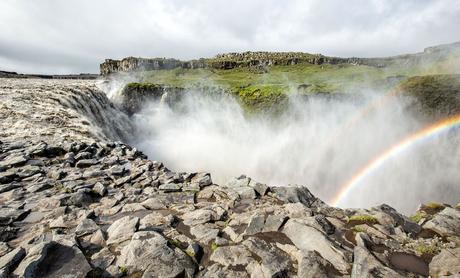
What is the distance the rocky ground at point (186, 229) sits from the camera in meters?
6.36

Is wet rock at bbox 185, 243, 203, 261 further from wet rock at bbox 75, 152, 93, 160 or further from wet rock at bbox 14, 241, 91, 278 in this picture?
wet rock at bbox 75, 152, 93, 160

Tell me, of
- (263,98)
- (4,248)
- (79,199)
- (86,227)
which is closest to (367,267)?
(86,227)

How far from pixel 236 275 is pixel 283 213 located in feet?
11.5

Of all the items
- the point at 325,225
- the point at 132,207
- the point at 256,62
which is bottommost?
the point at 132,207

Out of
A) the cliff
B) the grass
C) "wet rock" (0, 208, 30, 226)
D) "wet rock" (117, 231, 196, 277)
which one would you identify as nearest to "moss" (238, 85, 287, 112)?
the grass

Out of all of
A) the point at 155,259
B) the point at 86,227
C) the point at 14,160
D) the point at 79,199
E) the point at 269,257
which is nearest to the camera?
the point at 155,259

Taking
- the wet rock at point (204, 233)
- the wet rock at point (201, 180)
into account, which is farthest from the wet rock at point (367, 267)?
the wet rock at point (201, 180)

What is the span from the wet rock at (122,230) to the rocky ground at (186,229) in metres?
0.04

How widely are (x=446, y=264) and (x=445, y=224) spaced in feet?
9.39

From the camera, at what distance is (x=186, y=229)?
28.1ft

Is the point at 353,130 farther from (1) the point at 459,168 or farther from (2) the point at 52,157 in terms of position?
(2) the point at 52,157

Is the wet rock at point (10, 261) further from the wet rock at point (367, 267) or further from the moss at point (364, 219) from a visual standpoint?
the moss at point (364, 219)

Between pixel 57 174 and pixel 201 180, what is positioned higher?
pixel 57 174

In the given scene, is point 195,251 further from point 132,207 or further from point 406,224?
point 406,224
